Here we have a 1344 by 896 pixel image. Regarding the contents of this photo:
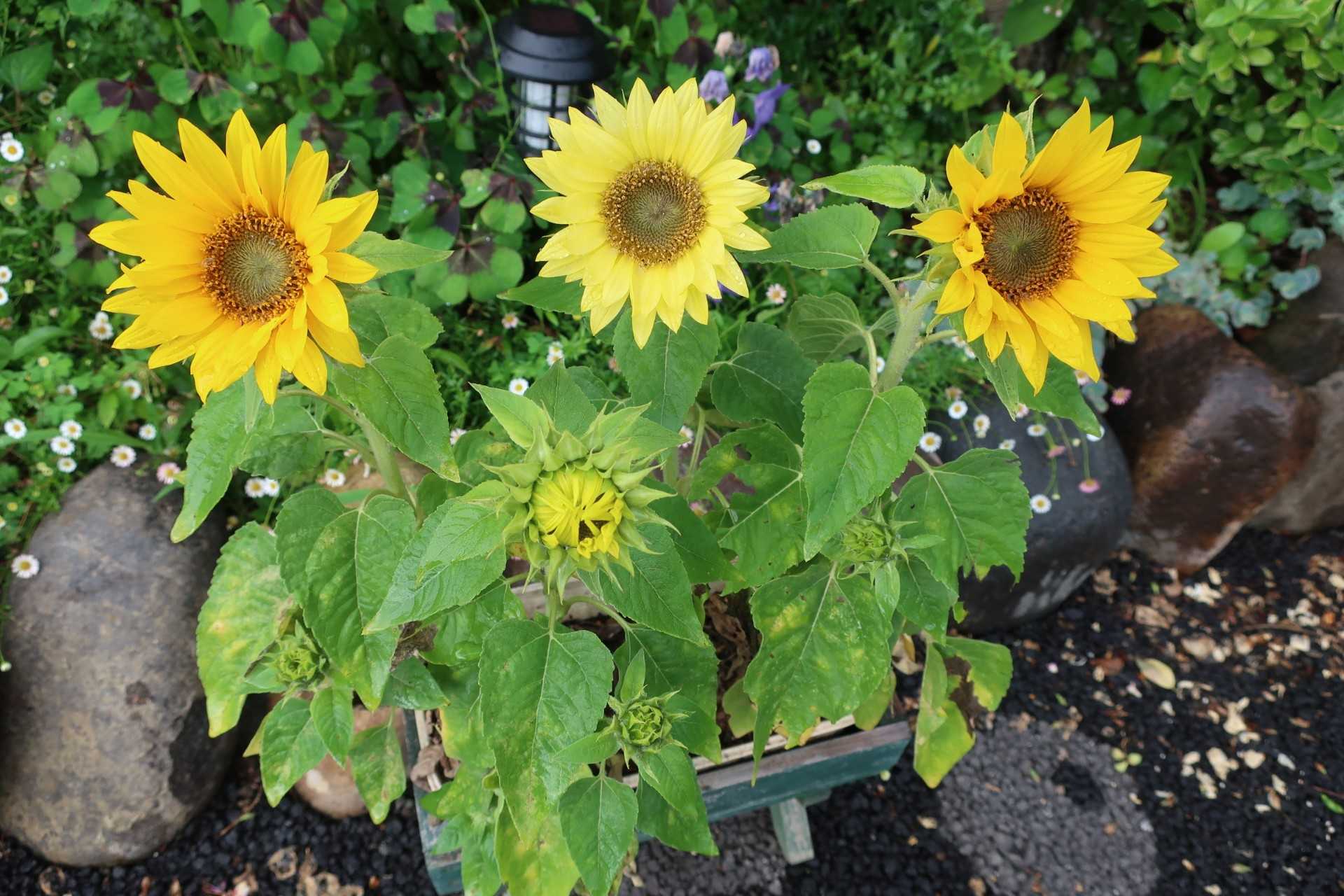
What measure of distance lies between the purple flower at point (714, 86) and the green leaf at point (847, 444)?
51.7 inches

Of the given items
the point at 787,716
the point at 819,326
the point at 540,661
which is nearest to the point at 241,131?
the point at 540,661

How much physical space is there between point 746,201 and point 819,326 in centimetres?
34

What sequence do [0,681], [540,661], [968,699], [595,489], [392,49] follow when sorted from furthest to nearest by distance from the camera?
[392,49] → [0,681] → [968,699] → [540,661] → [595,489]

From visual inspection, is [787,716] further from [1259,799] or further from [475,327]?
[1259,799]

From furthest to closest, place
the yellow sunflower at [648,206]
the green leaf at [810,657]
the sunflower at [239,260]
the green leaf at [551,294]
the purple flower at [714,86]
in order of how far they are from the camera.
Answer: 1. the purple flower at [714,86]
2. the green leaf at [810,657]
3. the green leaf at [551,294]
4. the yellow sunflower at [648,206]
5. the sunflower at [239,260]

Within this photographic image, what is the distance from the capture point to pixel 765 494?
1.26 meters

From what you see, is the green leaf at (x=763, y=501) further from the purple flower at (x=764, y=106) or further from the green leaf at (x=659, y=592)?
the purple flower at (x=764, y=106)

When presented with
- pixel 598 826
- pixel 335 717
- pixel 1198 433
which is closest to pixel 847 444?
pixel 598 826

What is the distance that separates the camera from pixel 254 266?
3.27 ft

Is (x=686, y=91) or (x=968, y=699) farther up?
(x=686, y=91)

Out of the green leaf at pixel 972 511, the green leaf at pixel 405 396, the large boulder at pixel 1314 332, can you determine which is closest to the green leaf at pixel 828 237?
the green leaf at pixel 972 511

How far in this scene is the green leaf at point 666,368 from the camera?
44.9 inches

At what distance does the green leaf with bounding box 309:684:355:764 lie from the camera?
1.25m

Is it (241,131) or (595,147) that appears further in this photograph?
(595,147)
